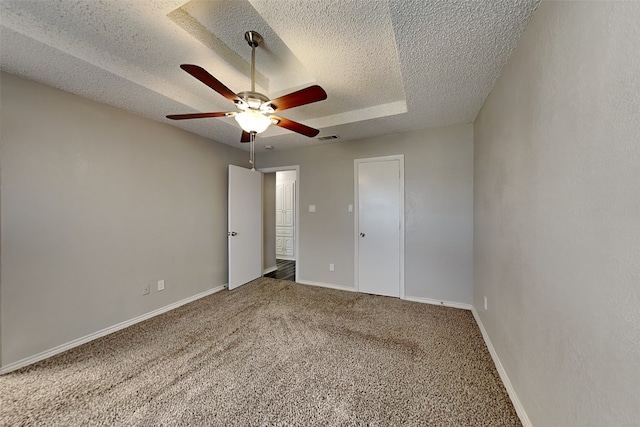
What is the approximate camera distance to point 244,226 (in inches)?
154

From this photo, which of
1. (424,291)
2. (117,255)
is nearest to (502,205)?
(424,291)

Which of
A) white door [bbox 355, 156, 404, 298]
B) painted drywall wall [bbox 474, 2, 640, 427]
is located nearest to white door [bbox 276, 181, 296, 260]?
white door [bbox 355, 156, 404, 298]

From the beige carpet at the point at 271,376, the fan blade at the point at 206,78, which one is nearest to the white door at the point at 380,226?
the beige carpet at the point at 271,376

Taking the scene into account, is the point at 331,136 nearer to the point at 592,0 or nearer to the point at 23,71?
the point at 592,0

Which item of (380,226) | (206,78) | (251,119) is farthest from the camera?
(380,226)

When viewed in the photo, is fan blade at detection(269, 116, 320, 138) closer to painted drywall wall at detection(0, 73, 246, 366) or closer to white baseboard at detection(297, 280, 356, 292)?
painted drywall wall at detection(0, 73, 246, 366)

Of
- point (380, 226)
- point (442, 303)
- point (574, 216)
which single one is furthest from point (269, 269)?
point (574, 216)

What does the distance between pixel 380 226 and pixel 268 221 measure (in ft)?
7.57

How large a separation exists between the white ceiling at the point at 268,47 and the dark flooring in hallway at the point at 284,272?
2995 mm

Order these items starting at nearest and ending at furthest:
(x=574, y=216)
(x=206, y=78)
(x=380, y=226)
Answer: (x=574, y=216)
(x=206, y=78)
(x=380, y=226)

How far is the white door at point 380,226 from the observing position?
10.9 ft

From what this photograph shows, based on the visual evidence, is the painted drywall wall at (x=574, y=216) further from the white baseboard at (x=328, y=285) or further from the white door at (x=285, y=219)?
the white door at (x=285, y=219)

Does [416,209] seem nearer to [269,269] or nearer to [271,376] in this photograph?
[271,376]

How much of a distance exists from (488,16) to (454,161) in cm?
192
